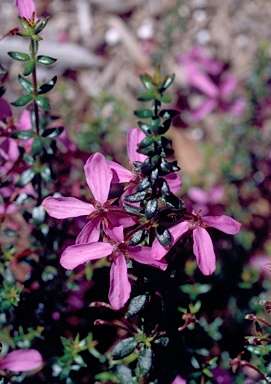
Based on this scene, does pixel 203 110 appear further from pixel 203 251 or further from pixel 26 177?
pixel 203 251

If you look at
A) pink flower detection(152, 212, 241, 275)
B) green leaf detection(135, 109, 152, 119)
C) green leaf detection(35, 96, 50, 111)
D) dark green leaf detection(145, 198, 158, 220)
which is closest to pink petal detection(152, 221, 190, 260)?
pink flower detection(152, 212, 241, 275)

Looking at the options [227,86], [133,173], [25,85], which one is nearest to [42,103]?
[25,85]

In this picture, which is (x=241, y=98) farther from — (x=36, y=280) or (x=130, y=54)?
(x=36, y=280)

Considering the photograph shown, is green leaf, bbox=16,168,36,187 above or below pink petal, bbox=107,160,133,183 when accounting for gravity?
below

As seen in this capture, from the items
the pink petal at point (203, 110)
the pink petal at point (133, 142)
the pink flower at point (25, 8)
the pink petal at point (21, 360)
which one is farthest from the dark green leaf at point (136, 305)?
the pink petal at point (203, 110)

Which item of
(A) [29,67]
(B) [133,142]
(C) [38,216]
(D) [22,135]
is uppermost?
(A) [29,67]

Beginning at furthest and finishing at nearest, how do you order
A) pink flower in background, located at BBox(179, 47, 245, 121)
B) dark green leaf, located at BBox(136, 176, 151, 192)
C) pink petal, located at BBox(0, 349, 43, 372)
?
pink flower in background, located at BBox(179, 47, 245, 121) < pink petal, located at BBox(0, 349, 43, 372) < dark green leaf, located at BBox(136, 176, 151, 192)

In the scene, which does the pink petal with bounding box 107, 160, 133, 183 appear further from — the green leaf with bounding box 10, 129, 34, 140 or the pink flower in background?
the pink flower in background

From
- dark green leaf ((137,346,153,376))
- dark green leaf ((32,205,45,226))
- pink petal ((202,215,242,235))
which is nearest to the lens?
pink petal ((202,215,242,235))
